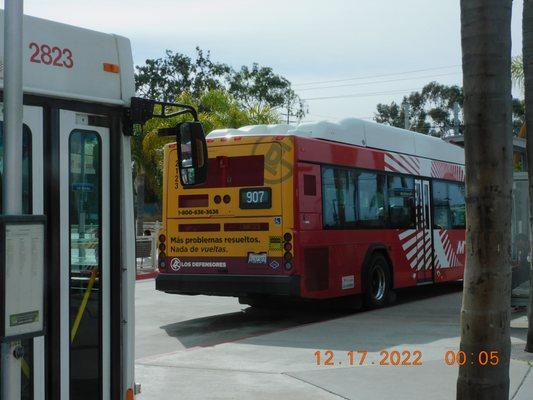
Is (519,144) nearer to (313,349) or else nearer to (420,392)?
(313,349)

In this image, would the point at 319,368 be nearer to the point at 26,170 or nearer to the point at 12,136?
the point at 26,170

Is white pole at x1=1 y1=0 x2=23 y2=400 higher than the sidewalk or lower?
higher

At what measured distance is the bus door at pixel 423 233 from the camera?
49.3ft

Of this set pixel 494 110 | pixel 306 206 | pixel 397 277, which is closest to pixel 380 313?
pixel 397 277

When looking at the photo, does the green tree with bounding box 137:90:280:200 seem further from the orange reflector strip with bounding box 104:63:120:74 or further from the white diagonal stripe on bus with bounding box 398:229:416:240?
the orange reflector strip with bounding box 104:63:120:74

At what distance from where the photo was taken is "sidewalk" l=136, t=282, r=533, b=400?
23.7ft

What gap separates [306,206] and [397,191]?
11.3ft

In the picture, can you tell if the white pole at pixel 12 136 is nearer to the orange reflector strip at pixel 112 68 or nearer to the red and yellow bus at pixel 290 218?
the orange reflector strip at pixel 112 68

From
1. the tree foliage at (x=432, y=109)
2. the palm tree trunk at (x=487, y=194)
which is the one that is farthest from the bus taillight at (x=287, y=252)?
the tree foliage at (x=432, y=109)

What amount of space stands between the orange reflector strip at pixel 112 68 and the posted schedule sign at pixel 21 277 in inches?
59.9

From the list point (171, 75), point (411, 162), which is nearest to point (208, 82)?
point (171, 75)

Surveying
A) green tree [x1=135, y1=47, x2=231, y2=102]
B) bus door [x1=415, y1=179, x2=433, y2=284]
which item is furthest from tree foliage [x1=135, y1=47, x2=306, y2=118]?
bus door [x1=415, y1=179, x2=433, y2=284]

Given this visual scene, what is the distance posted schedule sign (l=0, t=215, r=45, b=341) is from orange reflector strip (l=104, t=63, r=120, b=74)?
1.52m

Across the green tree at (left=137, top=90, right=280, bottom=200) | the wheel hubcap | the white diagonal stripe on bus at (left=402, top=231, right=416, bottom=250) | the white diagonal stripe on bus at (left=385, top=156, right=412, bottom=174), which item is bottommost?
the wheel hubcap
